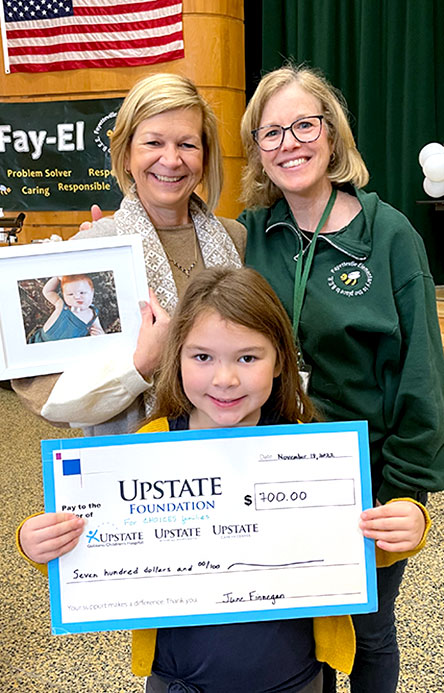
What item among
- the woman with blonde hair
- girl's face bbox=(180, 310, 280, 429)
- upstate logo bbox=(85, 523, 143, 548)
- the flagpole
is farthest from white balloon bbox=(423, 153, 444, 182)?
upstate logo bbox=(85, 523, 143, 548)

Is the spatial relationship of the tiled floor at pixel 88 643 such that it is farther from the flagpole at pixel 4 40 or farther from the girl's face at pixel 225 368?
the flagpole at pixel 4 40

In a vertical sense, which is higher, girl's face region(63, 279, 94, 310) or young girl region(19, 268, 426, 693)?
girl's face region(63, 279, 94, 310)

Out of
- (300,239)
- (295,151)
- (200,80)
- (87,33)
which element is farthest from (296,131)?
(87,33)

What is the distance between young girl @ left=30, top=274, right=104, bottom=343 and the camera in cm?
114

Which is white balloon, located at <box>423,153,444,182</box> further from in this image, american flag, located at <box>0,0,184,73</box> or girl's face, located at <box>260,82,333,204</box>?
girl's face, located at <box>260,82,333,204</box>

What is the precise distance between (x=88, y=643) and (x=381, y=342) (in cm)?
121

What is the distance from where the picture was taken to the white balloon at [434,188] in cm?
457

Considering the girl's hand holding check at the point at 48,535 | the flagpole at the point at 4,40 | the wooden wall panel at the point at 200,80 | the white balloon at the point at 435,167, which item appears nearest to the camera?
the girl's hand holding check at the point at 48,535

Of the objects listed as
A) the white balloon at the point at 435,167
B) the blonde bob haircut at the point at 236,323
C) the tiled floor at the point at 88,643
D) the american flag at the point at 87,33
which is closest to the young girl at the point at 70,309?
the blonde bob haircut at the point at 236,323

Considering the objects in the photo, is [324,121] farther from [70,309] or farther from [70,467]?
[70,467]

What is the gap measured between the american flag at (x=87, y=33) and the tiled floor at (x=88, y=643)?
12.5ft

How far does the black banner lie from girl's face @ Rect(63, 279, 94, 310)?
418 cm

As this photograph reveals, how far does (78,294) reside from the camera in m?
1.14

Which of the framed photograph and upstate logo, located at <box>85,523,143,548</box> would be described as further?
the framed photograph
